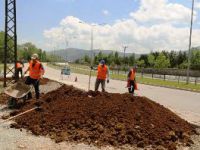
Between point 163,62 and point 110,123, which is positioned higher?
point 110,123

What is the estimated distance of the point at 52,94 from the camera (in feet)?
51.8

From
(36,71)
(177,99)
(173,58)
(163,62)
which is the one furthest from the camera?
(173,58)

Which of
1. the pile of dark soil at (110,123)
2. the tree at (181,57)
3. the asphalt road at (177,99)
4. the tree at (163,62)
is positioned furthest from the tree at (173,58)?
the pile of dark soil at (110,123)

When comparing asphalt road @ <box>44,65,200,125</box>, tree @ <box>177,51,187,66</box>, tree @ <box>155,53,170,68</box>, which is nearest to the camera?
asphalt road @ <box>44,65,200,125</box>

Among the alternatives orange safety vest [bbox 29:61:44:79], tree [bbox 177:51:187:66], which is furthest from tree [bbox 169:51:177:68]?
orange safety vest [bbox 29:61:44:79]

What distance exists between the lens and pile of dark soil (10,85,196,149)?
10016 mm

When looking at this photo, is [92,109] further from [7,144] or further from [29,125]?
[7,144]

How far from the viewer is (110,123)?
420 inches

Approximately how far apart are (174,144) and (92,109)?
9.03 ft

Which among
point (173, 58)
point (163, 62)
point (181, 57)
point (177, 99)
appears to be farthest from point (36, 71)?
point (173, 58)

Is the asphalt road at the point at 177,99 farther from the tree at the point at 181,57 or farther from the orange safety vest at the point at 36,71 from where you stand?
the tree at the point at 181,57

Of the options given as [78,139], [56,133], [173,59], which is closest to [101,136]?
[78,139]

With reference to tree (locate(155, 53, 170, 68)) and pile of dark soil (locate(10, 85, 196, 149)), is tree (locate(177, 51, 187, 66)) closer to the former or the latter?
tree (locate(155, 53, 170, 68))

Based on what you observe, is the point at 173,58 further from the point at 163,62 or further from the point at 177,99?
the point at 177,99
